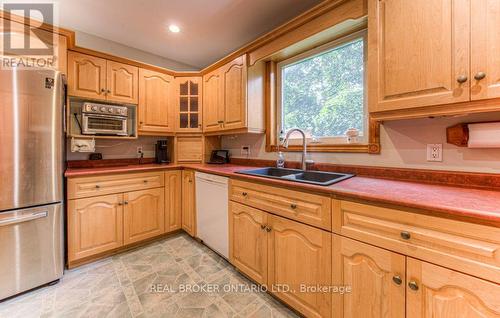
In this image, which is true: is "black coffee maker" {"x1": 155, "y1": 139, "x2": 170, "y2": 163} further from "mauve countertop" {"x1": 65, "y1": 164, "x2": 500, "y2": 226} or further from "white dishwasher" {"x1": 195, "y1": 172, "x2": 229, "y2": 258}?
"mauve countertop" {"x1": 65, "y1": 164, "x2": 500, "y2": 226}

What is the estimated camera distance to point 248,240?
168 cm

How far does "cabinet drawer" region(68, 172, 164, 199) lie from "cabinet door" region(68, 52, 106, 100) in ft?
2.90

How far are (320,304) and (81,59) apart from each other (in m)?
2.92

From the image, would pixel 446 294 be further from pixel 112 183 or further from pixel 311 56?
pixel 112 183

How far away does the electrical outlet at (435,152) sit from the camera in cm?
130

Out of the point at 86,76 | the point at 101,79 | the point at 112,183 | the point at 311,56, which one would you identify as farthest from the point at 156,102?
the point at 311,56

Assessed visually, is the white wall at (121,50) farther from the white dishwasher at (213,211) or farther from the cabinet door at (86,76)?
the white dishwasher at (213,211)

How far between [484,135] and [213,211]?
6.45 ft

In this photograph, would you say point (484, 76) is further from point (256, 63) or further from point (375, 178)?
point (256, 63)

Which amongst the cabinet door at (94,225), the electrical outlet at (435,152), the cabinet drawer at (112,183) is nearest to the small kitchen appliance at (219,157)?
the cabinet drawer at (112,183)

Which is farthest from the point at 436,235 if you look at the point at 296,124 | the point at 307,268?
the point at 296,124

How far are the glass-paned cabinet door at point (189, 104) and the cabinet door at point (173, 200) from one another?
69cm

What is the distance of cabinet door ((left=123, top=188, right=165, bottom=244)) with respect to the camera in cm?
219

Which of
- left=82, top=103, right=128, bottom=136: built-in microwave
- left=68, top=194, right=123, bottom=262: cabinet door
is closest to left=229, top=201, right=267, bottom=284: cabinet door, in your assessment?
left=68, top=194, right=123, bottom=262: cabinet door
